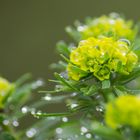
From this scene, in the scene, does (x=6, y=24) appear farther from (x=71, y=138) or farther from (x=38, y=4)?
(x=71, y=138)

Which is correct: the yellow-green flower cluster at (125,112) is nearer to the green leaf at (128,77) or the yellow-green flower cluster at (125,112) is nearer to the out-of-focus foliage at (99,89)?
the out-of-focus foliage at (99,89)

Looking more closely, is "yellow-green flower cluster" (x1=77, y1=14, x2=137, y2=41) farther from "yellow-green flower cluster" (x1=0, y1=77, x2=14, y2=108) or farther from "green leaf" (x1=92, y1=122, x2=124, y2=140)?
"green leaf" (x1=92, y1=122, x2=124, y2=140)

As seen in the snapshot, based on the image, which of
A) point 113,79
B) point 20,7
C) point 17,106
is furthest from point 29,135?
point 20,7

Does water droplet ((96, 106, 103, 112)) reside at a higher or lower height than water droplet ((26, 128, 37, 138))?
lower

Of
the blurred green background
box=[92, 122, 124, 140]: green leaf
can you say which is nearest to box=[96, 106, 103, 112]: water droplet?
box=[92, 122, 124, 140]: green leaf

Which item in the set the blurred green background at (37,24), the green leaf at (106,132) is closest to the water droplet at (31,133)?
the green leaf at (106,132)
